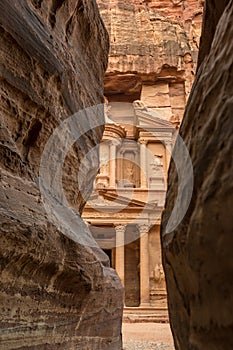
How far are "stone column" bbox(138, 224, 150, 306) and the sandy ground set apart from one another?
4455 millimetres

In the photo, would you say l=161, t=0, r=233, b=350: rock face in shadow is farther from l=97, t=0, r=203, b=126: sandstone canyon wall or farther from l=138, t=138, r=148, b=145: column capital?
l=97, t=0, r=203, b=126: sandstone canyon wall

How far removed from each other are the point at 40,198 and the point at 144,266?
57.8 feet

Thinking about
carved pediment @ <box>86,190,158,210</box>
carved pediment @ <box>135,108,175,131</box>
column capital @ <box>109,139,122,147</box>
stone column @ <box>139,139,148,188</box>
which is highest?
carved pediment @ <box>135,108,175,131</box>

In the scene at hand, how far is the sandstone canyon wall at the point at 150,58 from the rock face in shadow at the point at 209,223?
24.6 metres

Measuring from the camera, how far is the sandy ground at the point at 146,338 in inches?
368

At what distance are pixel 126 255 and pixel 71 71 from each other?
1958cm

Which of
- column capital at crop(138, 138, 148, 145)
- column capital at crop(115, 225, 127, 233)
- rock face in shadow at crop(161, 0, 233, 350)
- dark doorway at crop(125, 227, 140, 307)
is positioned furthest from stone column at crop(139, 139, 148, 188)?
rock face in shadow at crop(161, 0, 233, 350)

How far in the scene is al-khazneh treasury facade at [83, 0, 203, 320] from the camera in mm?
20438

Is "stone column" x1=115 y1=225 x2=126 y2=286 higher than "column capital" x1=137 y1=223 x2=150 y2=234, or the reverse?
"column capital" x1=137 y1=223 x2=150 y2=234

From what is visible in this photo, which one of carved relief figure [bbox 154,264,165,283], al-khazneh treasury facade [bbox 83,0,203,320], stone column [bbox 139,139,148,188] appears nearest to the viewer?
carved relief figure [bbox 154,264,165,283]

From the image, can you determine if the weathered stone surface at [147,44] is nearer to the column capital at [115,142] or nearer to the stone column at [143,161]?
the column capital at [115,142]

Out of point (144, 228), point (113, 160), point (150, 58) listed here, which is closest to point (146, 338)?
point (144, 228)

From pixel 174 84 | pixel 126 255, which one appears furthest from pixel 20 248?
pixel 174 84

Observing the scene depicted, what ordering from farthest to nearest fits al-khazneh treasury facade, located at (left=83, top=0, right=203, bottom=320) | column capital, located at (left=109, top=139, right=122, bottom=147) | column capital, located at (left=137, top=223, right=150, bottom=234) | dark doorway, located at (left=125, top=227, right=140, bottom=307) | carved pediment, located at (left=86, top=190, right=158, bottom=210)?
column capital, located at (left=109, top=139, right=122, bottom=147) → dark doorway, located at (left=125, top=227, right=140, bottom=307) → column capital, located at (left=137, top=223, right=150, bottom=234) → al-khazneh treasury facade, located at (left=83, top=0, right=203, bottom=320) → carved pediment, located at (left=86, top=190, right=158, bottom=210)
